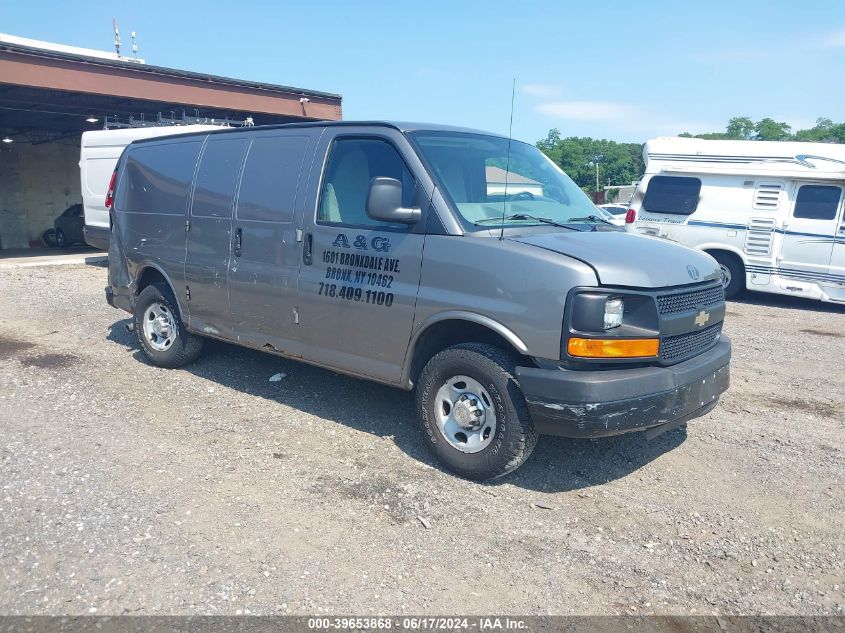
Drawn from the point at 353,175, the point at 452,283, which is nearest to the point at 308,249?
the point at 353,175

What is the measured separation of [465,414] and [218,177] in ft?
9.98

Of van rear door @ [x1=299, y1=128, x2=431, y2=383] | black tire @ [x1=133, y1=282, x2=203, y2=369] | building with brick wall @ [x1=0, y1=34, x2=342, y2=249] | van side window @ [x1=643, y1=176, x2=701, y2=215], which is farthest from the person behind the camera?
building with brick wall @ [x1=0, y1=34, x2=342, y2=249]

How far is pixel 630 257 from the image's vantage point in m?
3.97

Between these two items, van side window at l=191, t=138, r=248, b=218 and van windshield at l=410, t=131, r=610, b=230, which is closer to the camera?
van windshield at l=410, t=131, r=610, b=230

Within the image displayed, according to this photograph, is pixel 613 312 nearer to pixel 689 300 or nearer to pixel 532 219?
pixel 689 300

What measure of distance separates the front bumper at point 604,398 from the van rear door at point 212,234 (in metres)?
2.88

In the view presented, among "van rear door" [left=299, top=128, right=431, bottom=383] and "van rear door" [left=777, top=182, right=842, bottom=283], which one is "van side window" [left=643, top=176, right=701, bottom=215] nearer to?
"van rear door" [left=777, top=182, right=842, bottom=283]

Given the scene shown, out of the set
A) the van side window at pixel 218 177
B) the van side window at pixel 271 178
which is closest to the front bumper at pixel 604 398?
the van side window at pixel 271 178

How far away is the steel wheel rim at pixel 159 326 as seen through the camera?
6.46 metres

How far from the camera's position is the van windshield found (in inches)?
174

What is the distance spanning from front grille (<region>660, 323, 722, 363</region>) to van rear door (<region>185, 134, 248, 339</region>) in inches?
135

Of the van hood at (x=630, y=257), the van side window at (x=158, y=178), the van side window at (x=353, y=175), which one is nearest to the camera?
the van hood at (x=630, y=257)

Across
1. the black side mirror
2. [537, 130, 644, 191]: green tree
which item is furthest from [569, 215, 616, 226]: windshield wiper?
[537, 130, 644, 191]: green tree

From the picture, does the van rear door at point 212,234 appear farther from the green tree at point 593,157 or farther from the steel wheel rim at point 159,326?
the green tree at point 593,157
